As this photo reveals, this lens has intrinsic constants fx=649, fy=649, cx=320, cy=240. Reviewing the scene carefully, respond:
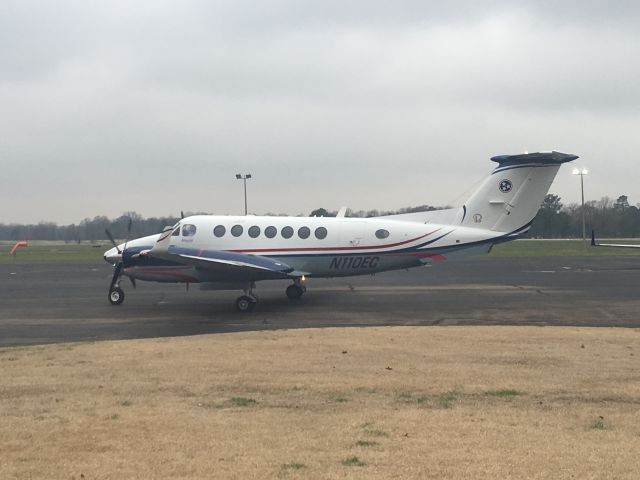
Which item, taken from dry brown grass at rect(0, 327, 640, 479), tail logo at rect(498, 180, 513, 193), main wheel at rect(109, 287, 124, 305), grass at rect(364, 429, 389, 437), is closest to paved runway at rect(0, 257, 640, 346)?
main wheel at rect(109, 287, 124, 305)

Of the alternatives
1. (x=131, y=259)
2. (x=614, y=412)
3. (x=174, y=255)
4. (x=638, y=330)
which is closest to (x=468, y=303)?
(x=638, y=330)

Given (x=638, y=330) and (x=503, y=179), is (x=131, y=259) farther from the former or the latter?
(x=638, y=330)

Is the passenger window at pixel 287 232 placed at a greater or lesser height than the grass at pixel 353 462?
greater

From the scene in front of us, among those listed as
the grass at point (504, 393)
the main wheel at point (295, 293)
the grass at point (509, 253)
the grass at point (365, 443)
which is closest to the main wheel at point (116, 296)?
the main wheel at point (295, 293)

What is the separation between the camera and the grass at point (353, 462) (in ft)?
18.7

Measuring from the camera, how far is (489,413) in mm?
7477

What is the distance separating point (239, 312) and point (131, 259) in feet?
12.0

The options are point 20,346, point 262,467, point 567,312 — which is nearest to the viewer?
point 262,467

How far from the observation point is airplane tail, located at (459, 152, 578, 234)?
19.8 metres

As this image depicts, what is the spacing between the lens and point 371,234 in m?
20.3

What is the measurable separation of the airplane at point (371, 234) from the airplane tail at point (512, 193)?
0.10ft

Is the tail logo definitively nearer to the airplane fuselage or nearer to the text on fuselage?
the airplane fuselage

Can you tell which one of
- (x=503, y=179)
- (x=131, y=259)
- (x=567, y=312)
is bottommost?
(x=567, y=312)

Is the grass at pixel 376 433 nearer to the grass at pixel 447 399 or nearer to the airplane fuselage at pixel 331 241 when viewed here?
the grass at pixel 447 399
